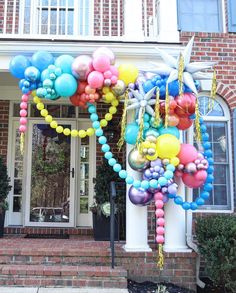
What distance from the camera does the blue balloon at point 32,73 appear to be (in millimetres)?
4629

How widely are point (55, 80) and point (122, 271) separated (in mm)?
2629

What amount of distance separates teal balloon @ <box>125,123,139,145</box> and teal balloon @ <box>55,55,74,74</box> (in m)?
1.08

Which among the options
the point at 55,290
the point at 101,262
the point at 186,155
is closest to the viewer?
the point at 55,290

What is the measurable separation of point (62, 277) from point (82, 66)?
2.72m

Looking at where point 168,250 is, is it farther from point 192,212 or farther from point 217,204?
point 217,204

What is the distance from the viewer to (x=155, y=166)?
15.2ft

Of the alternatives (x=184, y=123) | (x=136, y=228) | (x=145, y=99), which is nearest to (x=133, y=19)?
(x=145, y=99)

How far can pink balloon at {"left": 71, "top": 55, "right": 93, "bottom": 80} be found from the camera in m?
4.64

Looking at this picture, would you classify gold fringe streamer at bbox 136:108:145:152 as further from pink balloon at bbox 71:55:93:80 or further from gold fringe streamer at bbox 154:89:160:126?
pink balloon at bbox 71:55:93:80

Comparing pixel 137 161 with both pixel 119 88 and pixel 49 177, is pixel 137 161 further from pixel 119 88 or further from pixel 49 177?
pixel 49 177

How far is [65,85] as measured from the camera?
15.1 feet

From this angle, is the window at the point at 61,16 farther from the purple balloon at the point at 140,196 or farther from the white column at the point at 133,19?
the purple balloon at the point at 140,196

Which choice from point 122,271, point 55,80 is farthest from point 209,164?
point 55,80

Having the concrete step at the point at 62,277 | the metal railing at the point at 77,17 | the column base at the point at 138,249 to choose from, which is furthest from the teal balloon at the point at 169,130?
the metal railing at the point at 77,17
